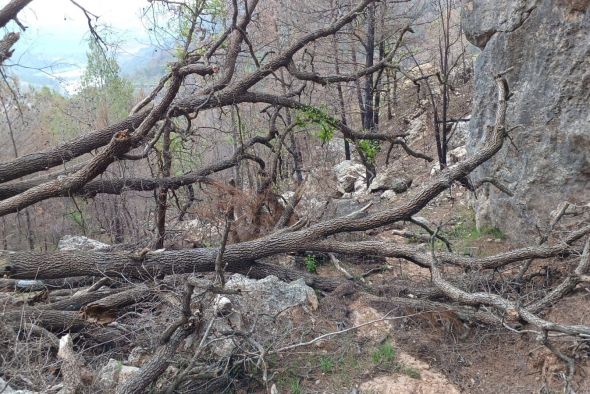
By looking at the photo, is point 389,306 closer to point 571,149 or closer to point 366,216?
point 366,216

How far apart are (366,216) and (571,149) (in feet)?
7.98

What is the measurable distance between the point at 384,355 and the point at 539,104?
3561 mm

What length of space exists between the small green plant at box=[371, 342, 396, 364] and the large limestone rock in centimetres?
262

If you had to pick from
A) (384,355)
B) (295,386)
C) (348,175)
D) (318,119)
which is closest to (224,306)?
(295,386)

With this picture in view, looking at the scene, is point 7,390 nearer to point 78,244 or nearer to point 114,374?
point 114,374

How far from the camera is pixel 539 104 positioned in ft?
19.5

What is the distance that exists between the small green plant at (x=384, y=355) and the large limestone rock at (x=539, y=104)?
103 inches

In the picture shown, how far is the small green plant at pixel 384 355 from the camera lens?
14.9 ft

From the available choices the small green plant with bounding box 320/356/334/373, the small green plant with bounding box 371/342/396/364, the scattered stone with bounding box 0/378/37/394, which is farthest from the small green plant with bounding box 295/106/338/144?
the scattered stone with bounding box 0/378/37/394

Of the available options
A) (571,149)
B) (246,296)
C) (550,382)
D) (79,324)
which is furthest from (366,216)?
(79,324)

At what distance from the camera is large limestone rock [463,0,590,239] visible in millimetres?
5520

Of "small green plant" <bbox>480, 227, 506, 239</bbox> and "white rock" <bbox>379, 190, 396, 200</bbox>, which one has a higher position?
"white rock" <bbox>379, 190, 396, 200</bbox>

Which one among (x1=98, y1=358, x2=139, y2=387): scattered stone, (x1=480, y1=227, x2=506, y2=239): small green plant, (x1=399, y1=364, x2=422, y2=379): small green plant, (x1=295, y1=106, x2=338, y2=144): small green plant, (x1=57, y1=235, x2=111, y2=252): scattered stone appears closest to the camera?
(x1=98, y1=358, x2=139, y2=387): scattered stone

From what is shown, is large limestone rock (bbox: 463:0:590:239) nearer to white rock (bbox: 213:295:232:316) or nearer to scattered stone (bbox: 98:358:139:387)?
white rock (bbox: 213:295:232:316)
